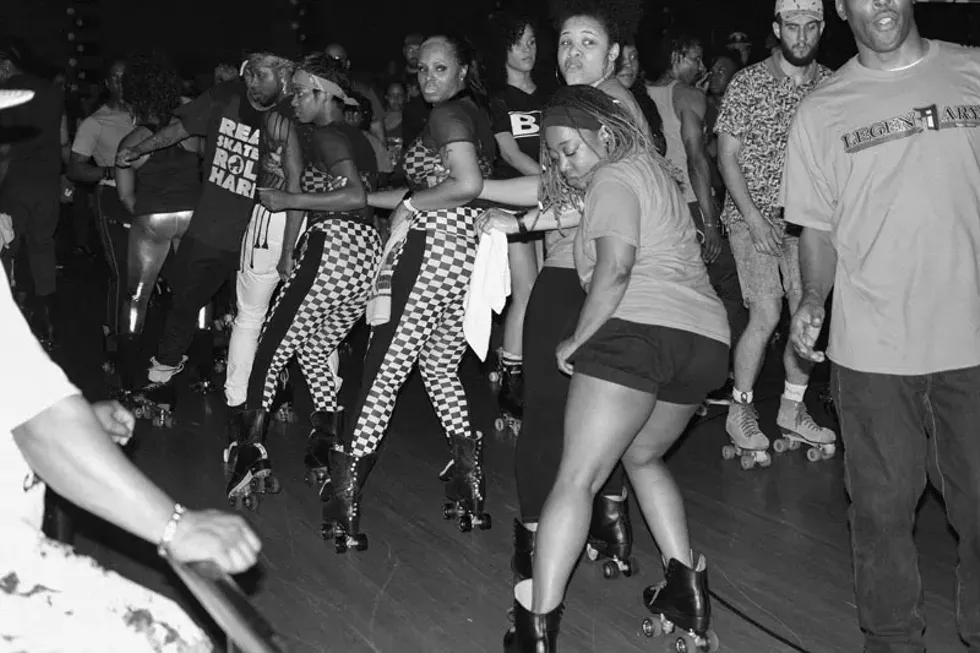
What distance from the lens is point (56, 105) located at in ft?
23.2

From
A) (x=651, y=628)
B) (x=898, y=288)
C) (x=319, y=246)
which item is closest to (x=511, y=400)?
(x=319, y=246)

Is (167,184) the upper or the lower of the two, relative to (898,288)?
lower

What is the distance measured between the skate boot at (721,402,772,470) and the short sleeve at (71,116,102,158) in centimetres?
419

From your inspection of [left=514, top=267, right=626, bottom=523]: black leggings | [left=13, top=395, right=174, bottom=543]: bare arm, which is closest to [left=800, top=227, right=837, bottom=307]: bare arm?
[left=514, top=267, right=626, bottom=523]: black leggings

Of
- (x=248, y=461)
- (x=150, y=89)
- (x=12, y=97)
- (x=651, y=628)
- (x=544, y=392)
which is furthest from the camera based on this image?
(x=150, y=89)

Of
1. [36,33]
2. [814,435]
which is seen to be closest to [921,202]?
[814,435]

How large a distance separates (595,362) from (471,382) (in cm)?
387

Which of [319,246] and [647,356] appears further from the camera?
[319,246]

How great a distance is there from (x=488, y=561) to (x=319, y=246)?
4.60 ft

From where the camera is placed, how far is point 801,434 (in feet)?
17.9

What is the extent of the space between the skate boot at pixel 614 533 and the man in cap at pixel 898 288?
109 centimetres

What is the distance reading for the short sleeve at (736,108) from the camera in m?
5.20

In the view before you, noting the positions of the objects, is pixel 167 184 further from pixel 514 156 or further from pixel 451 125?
pixel 451 125

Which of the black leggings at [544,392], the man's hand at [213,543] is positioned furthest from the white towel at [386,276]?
the man's hand at [213,543]
